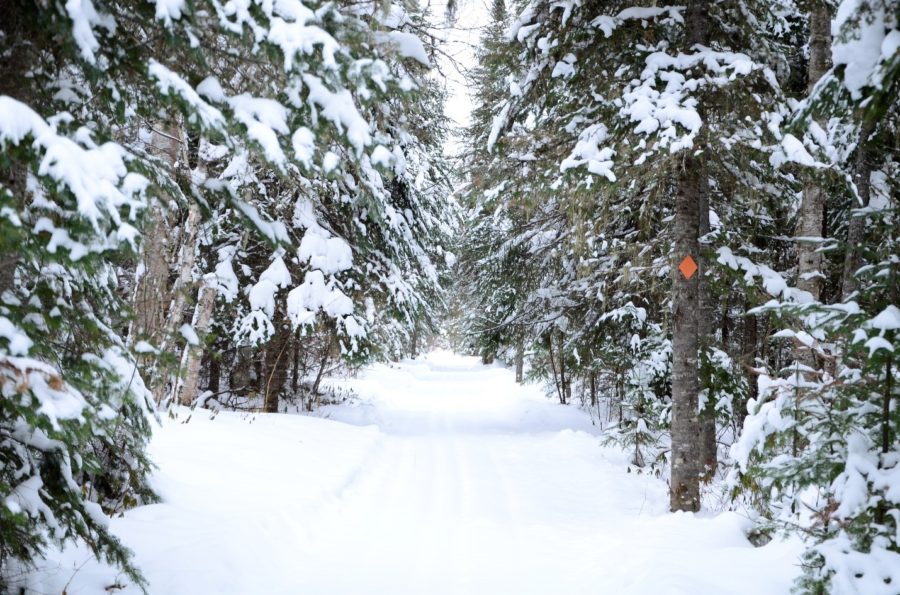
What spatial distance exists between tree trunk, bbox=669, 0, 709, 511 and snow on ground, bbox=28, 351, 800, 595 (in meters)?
0.52

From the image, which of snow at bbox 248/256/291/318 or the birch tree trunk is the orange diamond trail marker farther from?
snow at bbox 248/256/291/318

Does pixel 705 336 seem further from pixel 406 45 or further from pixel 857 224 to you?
pixel 406 45

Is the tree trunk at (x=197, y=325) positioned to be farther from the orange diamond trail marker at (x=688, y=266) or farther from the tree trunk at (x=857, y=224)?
the tree trunk at (x=857, y=224)

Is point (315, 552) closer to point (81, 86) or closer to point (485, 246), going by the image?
point (81, 86)

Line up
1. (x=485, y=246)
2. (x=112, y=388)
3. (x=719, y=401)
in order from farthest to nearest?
(x=485, y=246) → (x=719, y=401) → (x=112, y=388)

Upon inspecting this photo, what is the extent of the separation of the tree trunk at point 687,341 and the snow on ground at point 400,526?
52 cm

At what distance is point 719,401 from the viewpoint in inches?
358

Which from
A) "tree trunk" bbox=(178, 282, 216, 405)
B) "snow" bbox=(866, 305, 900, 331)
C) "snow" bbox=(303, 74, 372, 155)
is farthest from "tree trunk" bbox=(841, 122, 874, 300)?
"tree trunk" bbox=(178, 282, 216, 405)

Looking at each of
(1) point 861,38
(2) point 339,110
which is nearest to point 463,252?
(2) point 339,110

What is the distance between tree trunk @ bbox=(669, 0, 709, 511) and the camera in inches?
275

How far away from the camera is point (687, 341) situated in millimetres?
7094

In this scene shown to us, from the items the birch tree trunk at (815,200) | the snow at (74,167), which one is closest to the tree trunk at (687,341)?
the birch tree trunk at (815,200)

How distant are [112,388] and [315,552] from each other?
2984 millimetres

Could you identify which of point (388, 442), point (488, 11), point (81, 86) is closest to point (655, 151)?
point (488, 11)
